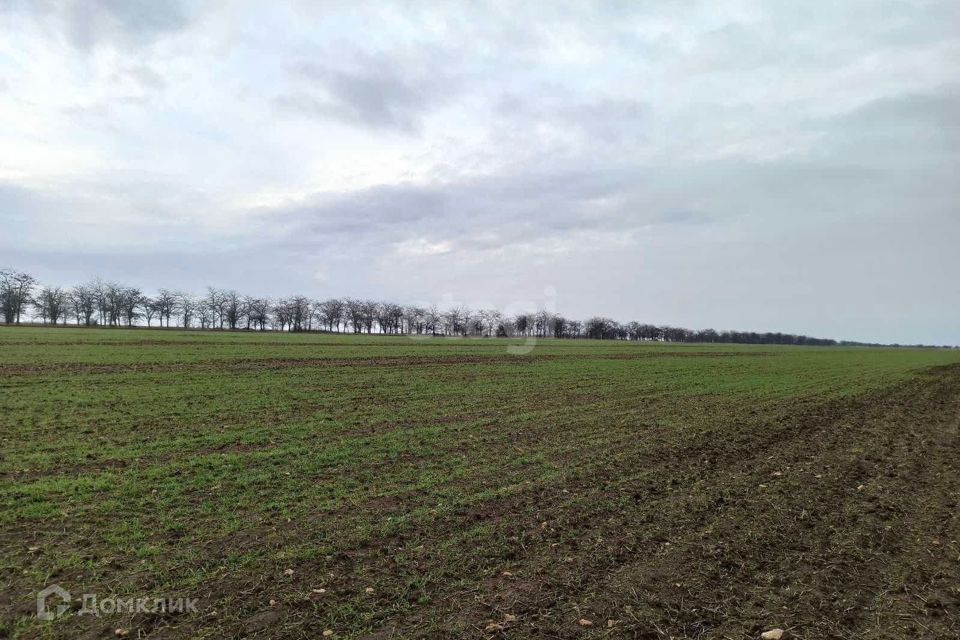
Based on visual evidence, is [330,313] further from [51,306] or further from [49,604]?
[49,604]

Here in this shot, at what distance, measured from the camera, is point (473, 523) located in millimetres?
7004

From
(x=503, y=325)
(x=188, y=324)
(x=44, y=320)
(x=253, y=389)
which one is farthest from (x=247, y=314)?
(x=253, y=389)

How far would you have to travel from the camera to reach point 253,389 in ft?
67.0

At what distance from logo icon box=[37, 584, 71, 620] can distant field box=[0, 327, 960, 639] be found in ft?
0.25

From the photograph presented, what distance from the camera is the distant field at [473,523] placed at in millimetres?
4793

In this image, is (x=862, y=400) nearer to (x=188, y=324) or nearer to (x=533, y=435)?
(x=533, y=435)

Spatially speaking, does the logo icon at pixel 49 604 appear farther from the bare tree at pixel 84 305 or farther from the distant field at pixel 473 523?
the bare tree at pixel 84 305

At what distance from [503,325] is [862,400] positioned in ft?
573

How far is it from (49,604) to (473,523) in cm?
488

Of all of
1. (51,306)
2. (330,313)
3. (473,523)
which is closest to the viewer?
(473,523)

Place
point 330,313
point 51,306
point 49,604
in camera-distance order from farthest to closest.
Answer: point 330,313, point 51,306, point 49,604

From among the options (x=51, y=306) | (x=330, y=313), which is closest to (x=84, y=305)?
A: (x=51, y=306)

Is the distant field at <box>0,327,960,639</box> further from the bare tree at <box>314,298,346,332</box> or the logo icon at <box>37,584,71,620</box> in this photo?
the bare tree at <box>314,298,346,332</box>

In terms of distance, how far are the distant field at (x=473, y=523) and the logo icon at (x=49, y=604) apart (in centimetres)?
8
